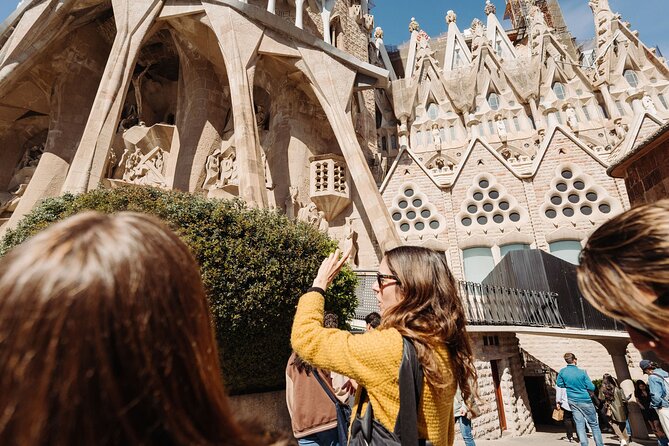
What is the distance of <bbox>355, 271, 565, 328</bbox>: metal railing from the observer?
8.49 meters

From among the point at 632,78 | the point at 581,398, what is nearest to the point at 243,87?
the point at 581,398

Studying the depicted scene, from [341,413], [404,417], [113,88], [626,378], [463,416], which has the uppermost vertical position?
[113,88]

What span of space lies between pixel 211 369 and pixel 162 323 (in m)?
0.12

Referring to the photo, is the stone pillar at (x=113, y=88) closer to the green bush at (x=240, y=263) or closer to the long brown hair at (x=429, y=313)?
the green bush at (x=240, y=263)

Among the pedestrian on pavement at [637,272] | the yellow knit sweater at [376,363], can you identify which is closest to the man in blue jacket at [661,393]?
the yellow knit sweater at [376,363]

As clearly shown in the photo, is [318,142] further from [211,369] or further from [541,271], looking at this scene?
[211,369]

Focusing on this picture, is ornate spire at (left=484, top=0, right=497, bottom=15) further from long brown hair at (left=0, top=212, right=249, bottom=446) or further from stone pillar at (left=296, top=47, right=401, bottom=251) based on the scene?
long brown hair at (left=0, top=212, right=249, bottom=446)

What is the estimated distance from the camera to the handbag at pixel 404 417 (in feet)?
4.15

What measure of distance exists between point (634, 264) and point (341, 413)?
7.23 ft

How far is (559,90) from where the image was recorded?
20609mm

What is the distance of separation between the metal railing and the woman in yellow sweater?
694cm

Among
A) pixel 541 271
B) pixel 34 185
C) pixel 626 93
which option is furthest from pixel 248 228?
pixel 626 93

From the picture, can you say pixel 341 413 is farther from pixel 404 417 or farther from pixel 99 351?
pixel 99 351

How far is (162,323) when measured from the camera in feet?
1.96
